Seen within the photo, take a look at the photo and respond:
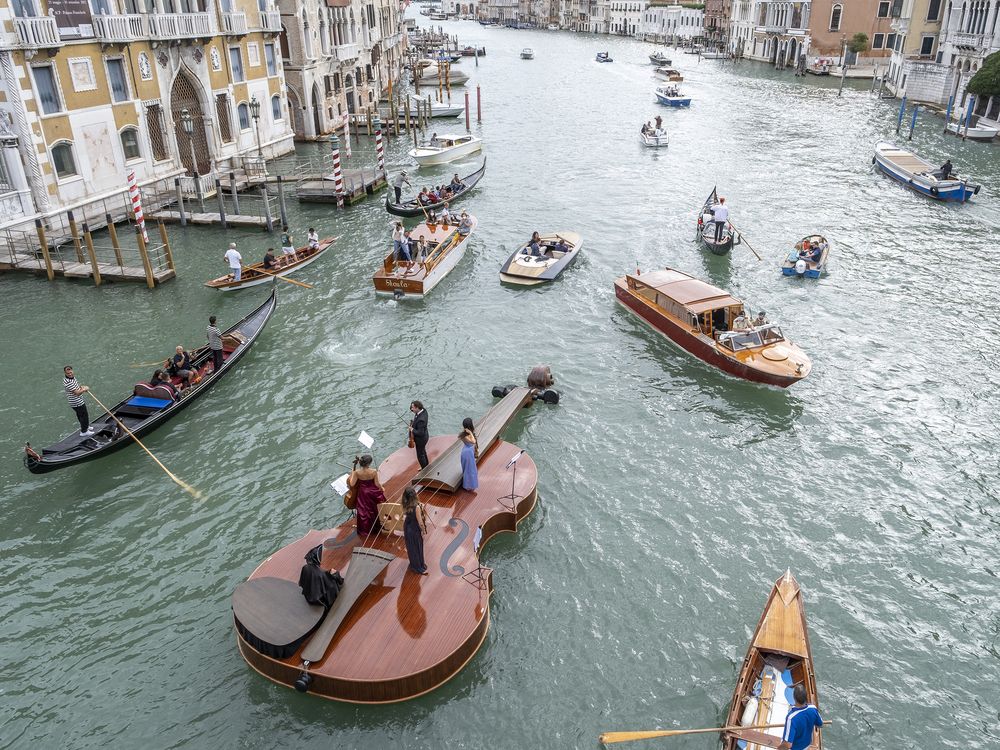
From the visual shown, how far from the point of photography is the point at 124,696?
36.0 ft

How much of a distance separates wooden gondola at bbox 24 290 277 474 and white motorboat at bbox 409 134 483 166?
1079 inches

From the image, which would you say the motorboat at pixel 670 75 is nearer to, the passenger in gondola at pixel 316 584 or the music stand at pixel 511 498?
the music stand at pixel 511 498

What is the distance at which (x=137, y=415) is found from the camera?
17.5 metres

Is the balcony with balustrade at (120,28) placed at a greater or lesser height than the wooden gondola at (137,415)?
greater

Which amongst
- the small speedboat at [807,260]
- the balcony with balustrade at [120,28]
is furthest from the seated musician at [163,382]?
the small speedboat at [807,260]

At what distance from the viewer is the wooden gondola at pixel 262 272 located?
2544cm

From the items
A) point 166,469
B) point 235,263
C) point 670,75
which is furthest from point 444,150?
point 670,75

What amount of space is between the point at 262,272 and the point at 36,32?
1255cm

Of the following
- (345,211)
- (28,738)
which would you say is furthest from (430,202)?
(28,738)

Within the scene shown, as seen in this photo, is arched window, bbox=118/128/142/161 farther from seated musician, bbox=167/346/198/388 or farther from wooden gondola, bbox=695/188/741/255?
wooden gondola, bbox=695/188/741/255

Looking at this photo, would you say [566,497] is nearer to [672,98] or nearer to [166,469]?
[166,469]

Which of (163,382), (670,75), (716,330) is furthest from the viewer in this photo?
(670,75)

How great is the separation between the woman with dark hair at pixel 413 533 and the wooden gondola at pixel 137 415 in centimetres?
842

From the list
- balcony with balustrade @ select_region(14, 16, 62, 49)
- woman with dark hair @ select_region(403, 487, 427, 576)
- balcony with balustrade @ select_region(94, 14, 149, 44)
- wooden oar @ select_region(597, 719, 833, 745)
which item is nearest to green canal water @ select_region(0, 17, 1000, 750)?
wooden oar @ select_region(597, 719, 833, 745)
